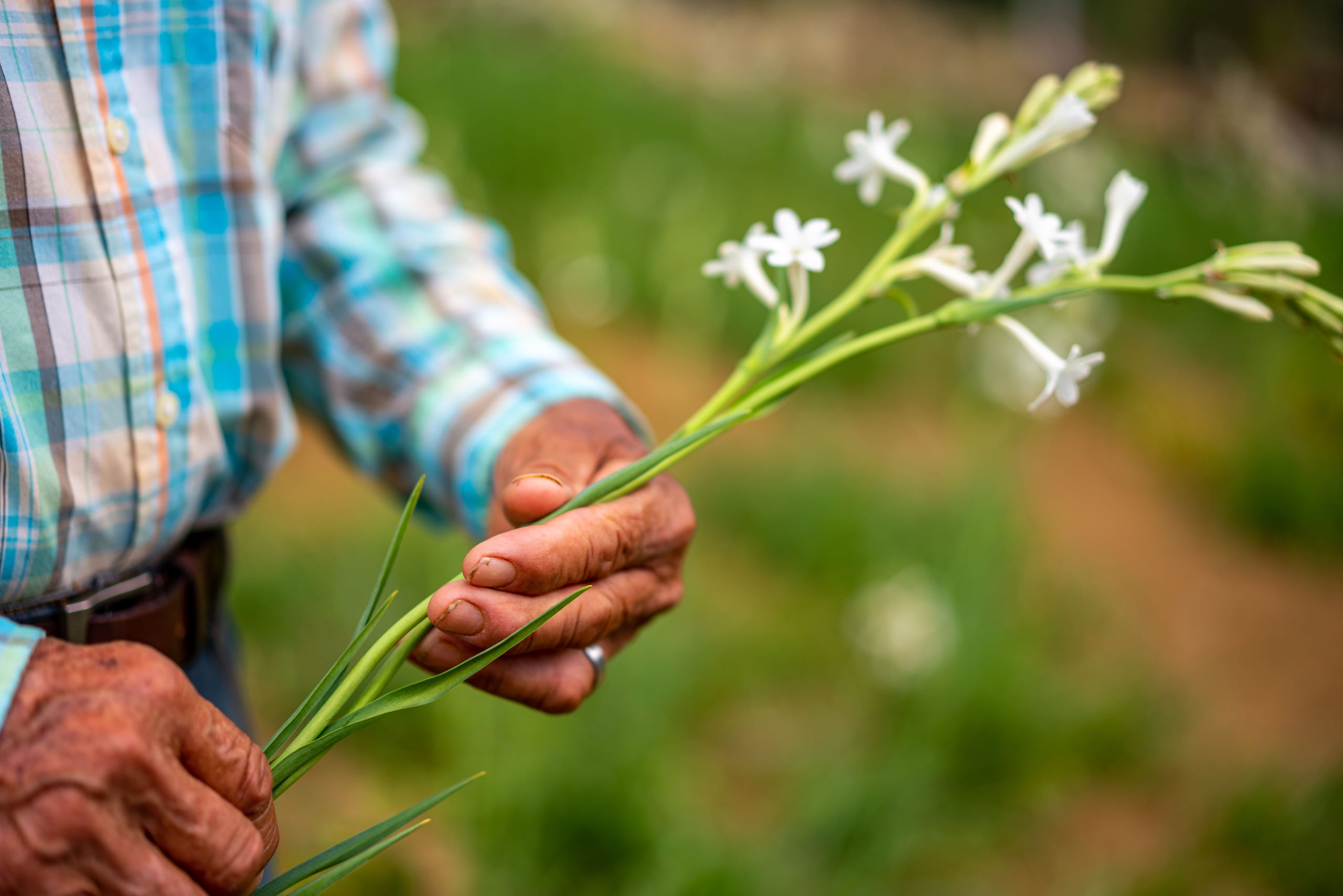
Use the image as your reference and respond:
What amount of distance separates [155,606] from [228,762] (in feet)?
1.02

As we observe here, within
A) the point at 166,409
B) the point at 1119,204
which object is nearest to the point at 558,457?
the point at 166,409

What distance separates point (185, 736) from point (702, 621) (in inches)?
71.7

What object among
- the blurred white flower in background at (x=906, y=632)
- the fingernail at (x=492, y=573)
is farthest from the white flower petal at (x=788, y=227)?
the blurred white flower in background at (x=906, y=632)

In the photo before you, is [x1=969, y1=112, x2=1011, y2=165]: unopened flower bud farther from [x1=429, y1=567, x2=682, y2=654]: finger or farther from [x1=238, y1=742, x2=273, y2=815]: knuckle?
[x1=238, y1=742, x2=273, y2=815]: knuckle

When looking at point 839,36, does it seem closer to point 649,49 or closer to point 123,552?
point 649,49

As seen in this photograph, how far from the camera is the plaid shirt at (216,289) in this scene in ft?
2.16

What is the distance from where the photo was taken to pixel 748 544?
2.86m

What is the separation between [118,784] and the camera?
50 centimetres

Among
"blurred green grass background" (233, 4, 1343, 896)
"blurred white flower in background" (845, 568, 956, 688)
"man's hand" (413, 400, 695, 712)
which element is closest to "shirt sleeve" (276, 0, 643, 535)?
"man's hand" (413, 400, 695, 712)

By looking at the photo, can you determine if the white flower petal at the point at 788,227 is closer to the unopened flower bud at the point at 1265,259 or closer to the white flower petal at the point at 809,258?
the white flower petal at the point at 809,258

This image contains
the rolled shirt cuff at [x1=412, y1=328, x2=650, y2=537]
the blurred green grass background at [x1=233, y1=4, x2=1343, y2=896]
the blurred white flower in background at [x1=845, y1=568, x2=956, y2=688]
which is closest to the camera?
the rolled shirt cuff at [x1=412, y1=328, x2=650, y2=537]

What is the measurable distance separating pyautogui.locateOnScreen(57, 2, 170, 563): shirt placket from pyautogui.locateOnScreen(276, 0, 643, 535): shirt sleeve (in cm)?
29

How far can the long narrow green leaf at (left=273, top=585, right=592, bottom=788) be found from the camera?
62 centimetres

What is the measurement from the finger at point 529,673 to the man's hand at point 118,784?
0.17 m
